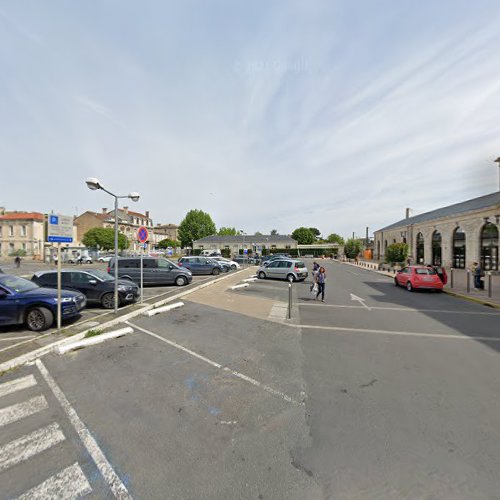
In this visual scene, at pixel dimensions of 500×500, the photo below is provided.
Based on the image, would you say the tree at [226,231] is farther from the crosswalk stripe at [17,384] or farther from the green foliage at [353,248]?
the crosswalk stripe at [17,384]

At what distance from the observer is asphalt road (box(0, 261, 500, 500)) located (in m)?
2.22

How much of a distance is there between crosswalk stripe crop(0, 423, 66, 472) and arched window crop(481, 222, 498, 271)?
29.0 m

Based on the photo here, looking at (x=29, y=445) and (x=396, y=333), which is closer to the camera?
(x=29, y=445)

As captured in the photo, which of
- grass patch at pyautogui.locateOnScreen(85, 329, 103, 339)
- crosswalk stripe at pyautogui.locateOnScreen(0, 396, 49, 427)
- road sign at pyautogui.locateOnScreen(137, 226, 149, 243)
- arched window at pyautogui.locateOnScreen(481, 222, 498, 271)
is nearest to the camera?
crosswalk stripe at pyautogui.locateOnScreen(0, 396, 49, 427)

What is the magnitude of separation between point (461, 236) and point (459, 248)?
4.40ft

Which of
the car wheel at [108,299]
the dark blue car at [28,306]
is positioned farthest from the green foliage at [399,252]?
the dark blue car at [28,306]

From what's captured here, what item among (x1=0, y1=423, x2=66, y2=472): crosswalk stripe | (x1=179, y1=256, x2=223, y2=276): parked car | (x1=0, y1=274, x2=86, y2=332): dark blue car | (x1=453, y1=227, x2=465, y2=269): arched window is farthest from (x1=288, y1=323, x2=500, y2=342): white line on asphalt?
(x1=453, y1=227, x2=465, y2=269): arched window

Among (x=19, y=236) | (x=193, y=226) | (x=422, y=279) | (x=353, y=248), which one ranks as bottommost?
(x=422, y=279)

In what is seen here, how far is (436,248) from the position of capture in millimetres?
30125

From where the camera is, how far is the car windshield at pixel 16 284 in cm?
632

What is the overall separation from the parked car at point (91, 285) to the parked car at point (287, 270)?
1074cm

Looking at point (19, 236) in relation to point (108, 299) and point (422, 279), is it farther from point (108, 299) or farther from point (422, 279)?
point (422, 279)

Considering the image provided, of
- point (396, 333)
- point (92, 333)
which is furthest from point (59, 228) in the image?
point (396, 333)

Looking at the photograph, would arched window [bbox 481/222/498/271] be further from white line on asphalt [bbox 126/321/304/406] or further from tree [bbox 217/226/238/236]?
tree [bbox 217/226/238/236]
